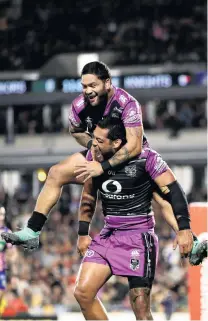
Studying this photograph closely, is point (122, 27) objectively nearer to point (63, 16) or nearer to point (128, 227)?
point (63, 16)

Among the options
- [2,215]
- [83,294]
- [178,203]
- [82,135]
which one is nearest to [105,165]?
[178,203]

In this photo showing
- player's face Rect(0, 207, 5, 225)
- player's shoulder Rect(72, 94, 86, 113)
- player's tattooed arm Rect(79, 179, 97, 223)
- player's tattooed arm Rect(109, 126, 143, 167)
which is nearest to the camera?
player's tattooed arm Rect(109, 126, 143, 167)

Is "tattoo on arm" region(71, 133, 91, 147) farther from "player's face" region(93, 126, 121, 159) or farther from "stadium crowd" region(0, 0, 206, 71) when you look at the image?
"stadium crowd" region(0, 0, 206, 71)

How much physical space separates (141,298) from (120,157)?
3.57 ft

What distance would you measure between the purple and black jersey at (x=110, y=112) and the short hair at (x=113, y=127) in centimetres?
7

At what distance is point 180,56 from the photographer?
2250 cm

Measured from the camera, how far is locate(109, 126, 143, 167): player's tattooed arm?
298 inches

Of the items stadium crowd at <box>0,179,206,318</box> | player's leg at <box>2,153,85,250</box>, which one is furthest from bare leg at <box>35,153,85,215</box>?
stadium crowd at <box>0,179,206,318</box>

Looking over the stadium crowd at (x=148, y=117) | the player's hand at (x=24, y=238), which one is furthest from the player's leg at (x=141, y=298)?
the stadium crowd at (x=148, y=117)

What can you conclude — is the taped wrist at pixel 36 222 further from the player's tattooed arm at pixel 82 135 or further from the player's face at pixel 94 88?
the player's face at pixel 94 88

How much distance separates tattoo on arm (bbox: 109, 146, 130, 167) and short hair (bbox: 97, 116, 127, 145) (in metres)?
0.12

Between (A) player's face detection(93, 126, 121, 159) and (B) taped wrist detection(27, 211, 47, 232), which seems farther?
(B) taped wrist detection(27, 211, 47, 232)

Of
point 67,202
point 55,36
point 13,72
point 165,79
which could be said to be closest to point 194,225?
point 67,202

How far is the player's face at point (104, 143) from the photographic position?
24.5 ft
